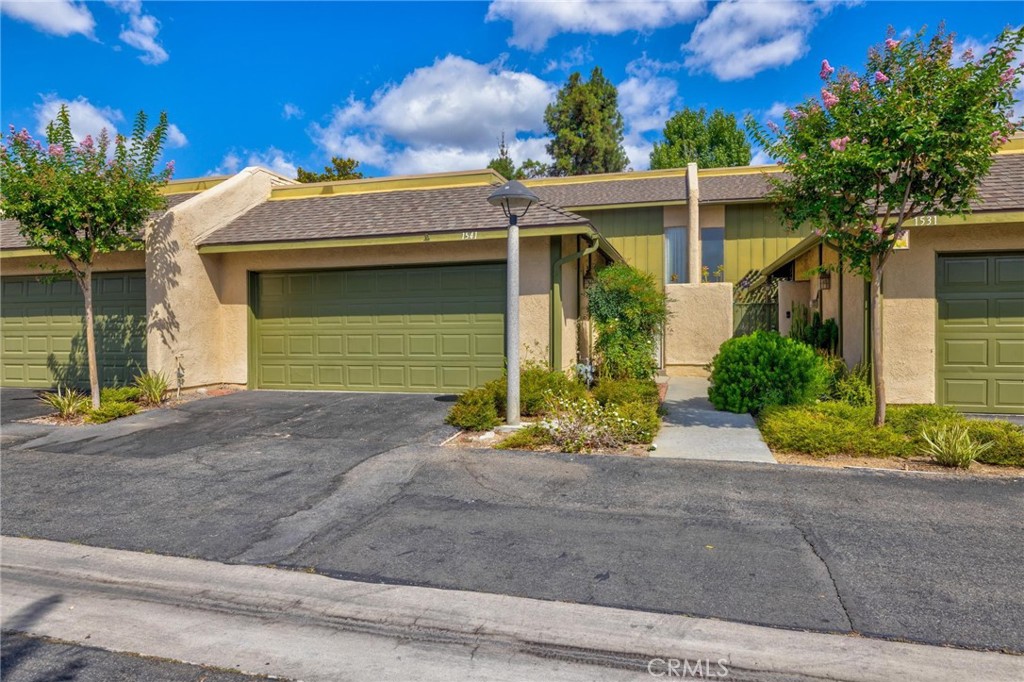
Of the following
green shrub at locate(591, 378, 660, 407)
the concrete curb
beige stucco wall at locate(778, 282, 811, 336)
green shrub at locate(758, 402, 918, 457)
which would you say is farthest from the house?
the concrete curb

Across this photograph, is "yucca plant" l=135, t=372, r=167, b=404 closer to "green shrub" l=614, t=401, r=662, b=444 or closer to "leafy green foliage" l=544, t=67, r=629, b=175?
"green shrub" l=614, t=401, r=662, b=444

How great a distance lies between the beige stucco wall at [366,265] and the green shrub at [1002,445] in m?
6.11

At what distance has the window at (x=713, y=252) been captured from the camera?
60.1 ft

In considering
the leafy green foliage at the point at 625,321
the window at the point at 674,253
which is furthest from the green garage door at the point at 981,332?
the window at the point at 674,253

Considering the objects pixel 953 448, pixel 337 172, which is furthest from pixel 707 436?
pixel 337 172

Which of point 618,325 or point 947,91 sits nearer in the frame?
point 947,91

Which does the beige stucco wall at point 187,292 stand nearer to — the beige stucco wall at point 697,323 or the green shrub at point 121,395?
the green shrub at point 121,395

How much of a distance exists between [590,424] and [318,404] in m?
5.26

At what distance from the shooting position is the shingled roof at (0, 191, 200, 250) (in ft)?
40.4

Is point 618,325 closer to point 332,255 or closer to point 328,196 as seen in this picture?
point 332,255

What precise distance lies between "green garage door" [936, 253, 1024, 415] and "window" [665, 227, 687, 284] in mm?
8868

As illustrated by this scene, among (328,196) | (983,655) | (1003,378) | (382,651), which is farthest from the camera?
(328,196)

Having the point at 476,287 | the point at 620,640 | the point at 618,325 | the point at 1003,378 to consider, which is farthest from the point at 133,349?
the point at 1003,378

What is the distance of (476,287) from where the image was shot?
11359 millimetres
